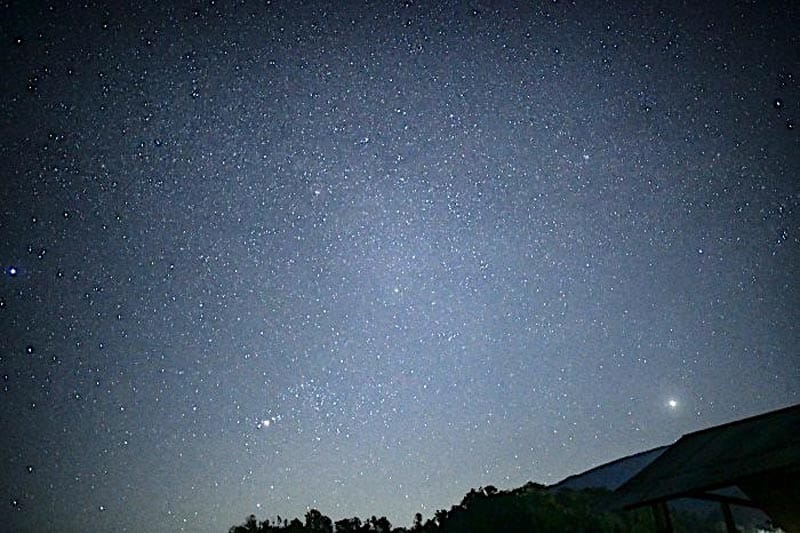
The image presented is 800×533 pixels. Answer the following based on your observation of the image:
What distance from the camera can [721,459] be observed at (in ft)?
29.9

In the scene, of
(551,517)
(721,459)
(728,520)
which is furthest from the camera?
(551,517)

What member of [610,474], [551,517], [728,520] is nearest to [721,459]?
[728,520]

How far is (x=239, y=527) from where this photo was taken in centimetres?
4284

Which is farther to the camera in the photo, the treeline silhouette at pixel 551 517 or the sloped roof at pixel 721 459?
the treeline silhouette at pixel 551 517

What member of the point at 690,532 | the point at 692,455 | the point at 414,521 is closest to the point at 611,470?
the point at 690,532

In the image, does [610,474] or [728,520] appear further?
[610,474]

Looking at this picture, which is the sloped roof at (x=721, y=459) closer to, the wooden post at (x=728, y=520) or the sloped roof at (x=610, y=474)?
the wooden post at (x=728, y=520)

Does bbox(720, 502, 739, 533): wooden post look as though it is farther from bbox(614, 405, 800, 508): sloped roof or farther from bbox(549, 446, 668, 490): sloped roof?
bbox(549, 446, 668, 490): sloped roof

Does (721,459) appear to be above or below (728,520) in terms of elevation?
above

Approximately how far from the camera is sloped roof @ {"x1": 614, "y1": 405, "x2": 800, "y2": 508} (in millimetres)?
8211

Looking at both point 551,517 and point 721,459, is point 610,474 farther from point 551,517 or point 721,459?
point 721,459

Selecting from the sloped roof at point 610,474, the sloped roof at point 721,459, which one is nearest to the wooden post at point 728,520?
the sloped roof at point 721,459

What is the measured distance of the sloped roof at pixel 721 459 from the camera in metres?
8.21

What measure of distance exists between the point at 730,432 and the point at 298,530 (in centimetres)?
3548
